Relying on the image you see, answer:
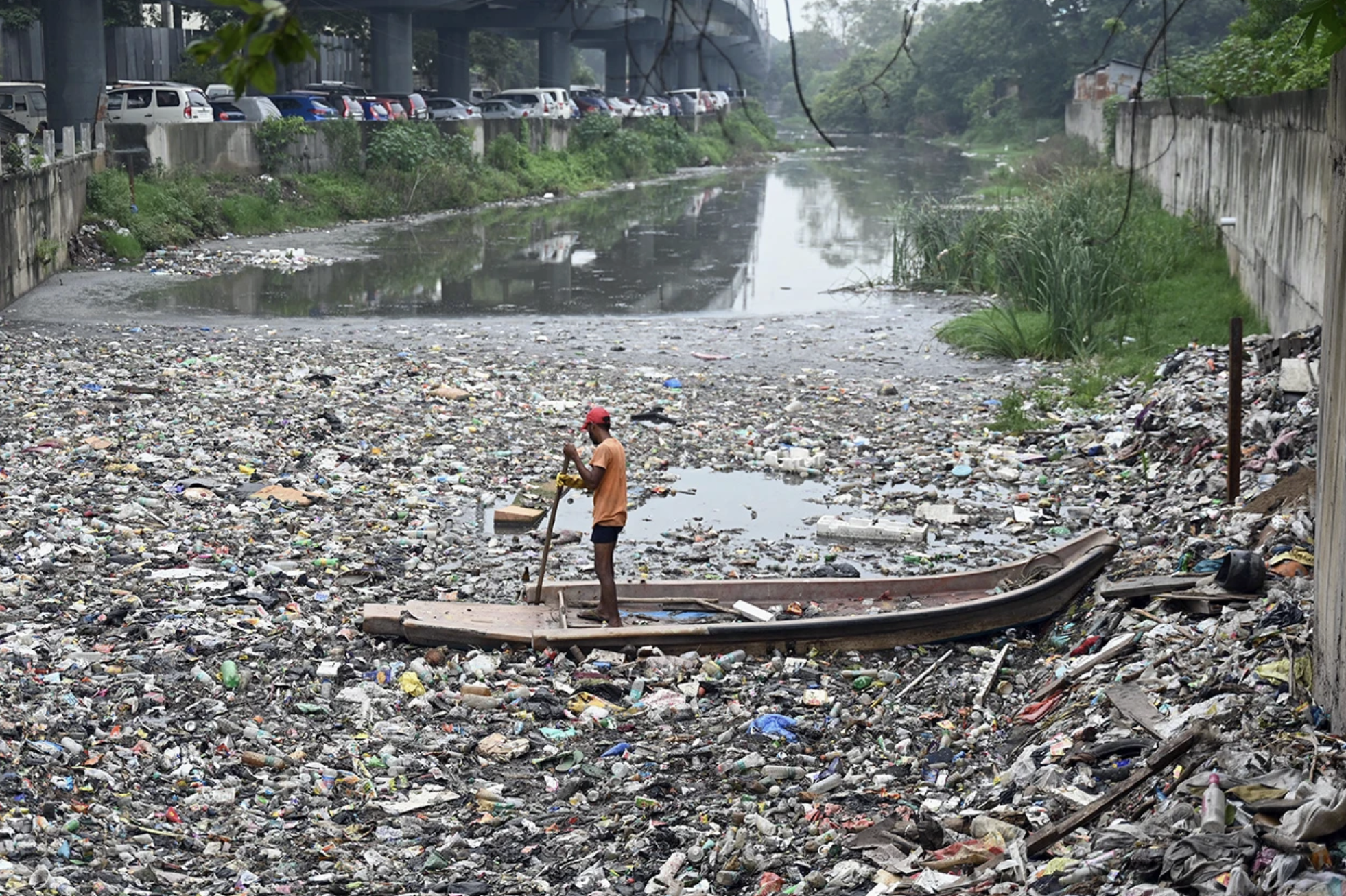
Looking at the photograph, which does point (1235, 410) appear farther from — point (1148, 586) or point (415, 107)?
point (415, 107)

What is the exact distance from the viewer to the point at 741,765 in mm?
6000

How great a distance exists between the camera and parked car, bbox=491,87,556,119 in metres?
46.0

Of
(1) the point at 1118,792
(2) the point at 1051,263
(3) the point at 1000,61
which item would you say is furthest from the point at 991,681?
(3) the point at 1000,61

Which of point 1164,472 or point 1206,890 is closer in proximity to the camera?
point 1206,890

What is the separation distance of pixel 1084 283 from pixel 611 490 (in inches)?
383

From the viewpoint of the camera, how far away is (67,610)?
7.41 m

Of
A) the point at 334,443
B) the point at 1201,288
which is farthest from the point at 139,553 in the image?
the point at 1201,288

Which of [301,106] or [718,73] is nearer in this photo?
[301,106]

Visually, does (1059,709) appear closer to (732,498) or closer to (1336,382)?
(1336,382)

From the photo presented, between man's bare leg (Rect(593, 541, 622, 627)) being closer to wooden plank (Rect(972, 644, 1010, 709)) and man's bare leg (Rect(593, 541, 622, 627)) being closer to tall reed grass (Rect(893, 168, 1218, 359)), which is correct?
wooden plank (Rect(972, 644, 1010, 709))

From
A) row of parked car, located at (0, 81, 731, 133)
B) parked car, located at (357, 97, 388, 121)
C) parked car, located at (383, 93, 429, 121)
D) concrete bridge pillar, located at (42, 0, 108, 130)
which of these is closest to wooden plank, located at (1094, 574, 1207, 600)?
row of parked car, located at (0, 81, 731, 133)

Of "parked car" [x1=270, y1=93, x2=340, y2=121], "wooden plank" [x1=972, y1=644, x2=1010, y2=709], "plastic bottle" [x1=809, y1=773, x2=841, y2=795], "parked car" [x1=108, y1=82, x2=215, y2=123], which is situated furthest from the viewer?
"parked car" [x1=270, y1=93, x2=340, y2=121]

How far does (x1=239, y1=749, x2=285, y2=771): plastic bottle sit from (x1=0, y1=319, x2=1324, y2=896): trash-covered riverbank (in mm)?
62

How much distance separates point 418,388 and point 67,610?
617 cm
